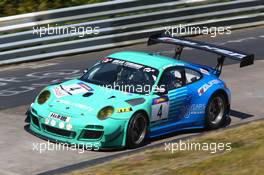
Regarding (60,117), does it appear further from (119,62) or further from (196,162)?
(196,162)

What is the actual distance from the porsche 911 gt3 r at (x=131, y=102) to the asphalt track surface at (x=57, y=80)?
0.96 feet

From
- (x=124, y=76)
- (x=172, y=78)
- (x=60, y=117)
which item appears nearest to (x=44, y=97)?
(x=60, y=117)

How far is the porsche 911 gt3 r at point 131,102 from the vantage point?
1084cm

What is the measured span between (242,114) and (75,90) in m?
3.87

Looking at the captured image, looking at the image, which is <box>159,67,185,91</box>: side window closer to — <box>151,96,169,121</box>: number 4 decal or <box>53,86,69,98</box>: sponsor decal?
<box>151,96,169,121</box>: number 4 decal

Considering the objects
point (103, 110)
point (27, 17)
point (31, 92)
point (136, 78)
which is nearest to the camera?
point (103, 110)

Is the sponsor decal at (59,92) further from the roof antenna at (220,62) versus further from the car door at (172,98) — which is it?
the roof antenna at (220,62)

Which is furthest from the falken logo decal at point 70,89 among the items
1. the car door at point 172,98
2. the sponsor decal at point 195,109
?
the sponsor decal at point 195,109

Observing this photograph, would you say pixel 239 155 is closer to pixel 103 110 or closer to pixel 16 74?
pixel 103 110

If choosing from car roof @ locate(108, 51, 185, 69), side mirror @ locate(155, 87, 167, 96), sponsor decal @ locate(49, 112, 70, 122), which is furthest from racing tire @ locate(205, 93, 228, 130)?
sponsor decal @ locate(49, 112, 70, 122)

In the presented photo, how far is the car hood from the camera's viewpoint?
432 inches

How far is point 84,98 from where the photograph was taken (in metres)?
11.3

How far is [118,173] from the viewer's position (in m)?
9.57

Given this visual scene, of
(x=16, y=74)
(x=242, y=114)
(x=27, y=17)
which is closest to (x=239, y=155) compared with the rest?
(x=242, y=114)
